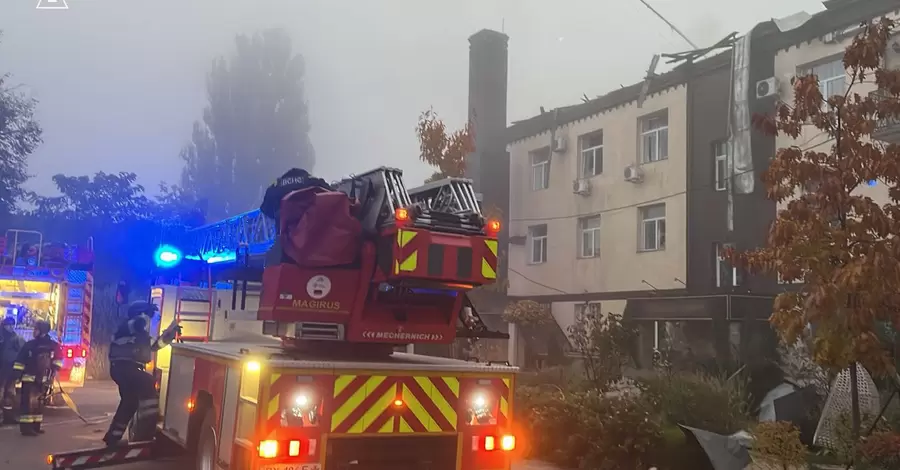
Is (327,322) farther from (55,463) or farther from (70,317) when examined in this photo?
(70,317)

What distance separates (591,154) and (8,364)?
13.3m

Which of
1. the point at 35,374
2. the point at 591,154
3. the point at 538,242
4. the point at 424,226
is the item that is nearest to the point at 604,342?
the point at 591,154

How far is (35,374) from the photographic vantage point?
11.0m

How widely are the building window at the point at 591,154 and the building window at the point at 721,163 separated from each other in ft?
10.5

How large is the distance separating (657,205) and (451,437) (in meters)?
12.5

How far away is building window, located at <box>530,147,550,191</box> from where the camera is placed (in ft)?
67.5

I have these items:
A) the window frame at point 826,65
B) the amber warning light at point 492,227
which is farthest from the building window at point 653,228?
the amber warning light at point 492,227

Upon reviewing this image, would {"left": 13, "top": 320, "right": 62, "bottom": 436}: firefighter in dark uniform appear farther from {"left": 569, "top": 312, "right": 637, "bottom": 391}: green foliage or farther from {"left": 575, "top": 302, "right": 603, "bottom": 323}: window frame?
{"left": 575, "top": 302, "right": 603, "bottom": 323}: window frame

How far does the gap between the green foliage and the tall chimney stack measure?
5.52 meters

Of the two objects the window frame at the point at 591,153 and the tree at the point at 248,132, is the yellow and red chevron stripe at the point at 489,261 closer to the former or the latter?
the window frame at the point at 591,153

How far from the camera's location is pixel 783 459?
274 inches

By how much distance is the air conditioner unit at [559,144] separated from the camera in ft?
65.0

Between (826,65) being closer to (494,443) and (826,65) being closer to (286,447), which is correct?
(494,443)

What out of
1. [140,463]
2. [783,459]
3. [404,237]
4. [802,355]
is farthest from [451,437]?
[802,355]
